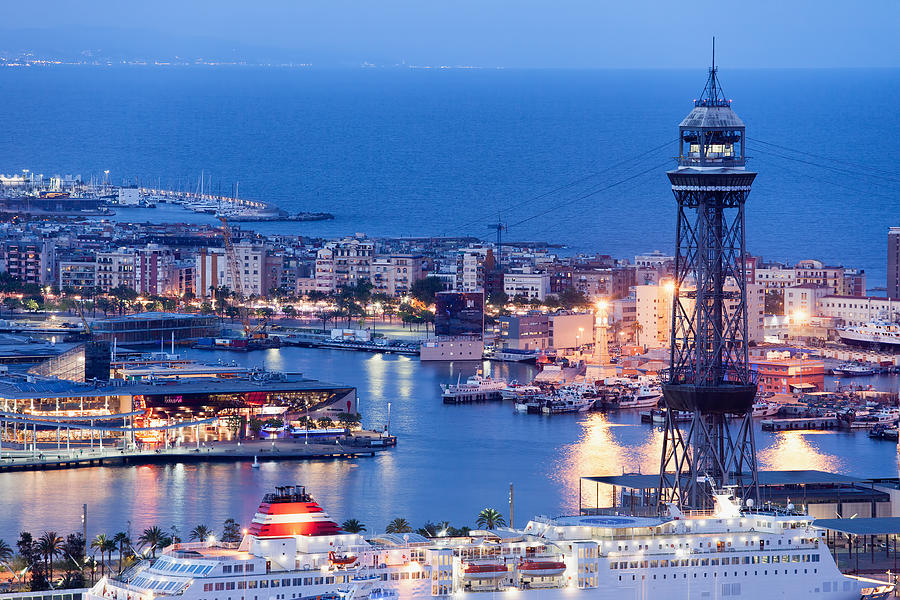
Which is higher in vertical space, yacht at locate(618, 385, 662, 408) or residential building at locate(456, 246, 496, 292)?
residential building at locate(456, 246, 496, 292)

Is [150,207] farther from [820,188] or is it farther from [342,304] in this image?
[342,304]

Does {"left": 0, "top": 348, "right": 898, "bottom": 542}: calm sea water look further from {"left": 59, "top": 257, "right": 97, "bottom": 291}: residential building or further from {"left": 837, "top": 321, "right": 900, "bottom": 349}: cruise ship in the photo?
{"left": 59, "top": 257, "right": 97, "bottom": 291}: residential building

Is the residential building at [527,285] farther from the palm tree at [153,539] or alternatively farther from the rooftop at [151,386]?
the palm tree at [153,539]

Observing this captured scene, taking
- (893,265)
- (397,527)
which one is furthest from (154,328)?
(397,527)

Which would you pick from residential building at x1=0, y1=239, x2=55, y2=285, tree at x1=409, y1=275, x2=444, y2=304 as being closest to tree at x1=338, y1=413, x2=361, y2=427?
tree at x1=409, y1=275, x2=444, y2=304

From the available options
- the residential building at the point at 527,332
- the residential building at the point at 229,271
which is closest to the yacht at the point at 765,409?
A: the residential building at the point at 527,332

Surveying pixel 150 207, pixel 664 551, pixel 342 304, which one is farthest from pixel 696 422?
pixel 150 207
